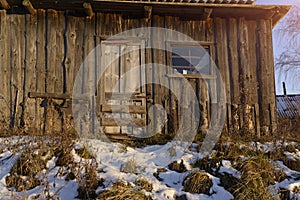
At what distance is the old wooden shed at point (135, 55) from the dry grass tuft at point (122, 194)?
3.87 meters

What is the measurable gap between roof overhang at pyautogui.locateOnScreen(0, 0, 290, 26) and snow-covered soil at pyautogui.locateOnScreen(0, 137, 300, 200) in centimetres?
348

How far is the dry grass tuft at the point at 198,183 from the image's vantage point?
605cm

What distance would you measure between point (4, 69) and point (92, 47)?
7.04 feet

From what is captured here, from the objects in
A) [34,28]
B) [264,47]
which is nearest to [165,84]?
[264,47]

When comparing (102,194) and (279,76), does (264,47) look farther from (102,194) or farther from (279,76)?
(102,194)

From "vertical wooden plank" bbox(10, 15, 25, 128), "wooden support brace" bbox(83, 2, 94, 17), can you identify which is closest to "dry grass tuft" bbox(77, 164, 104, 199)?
"vertical wooden plank" bbox(10, 15, 25, 128)

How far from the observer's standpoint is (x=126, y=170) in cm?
649

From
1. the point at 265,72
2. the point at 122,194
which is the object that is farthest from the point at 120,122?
the point at 122,194

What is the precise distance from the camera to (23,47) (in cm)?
977

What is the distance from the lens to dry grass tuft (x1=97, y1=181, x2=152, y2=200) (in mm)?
5428

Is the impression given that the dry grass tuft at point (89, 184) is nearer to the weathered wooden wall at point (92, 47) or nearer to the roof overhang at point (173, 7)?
the weathered wooden wall at point (92, 47)

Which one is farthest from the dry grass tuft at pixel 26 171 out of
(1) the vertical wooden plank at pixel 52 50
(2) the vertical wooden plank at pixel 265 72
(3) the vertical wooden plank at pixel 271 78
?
(3) the vertical wooden plank at pixel 271 78

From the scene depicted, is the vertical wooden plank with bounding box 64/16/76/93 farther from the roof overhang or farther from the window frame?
the window frame

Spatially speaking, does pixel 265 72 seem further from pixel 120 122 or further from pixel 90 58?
pixel 90 58
